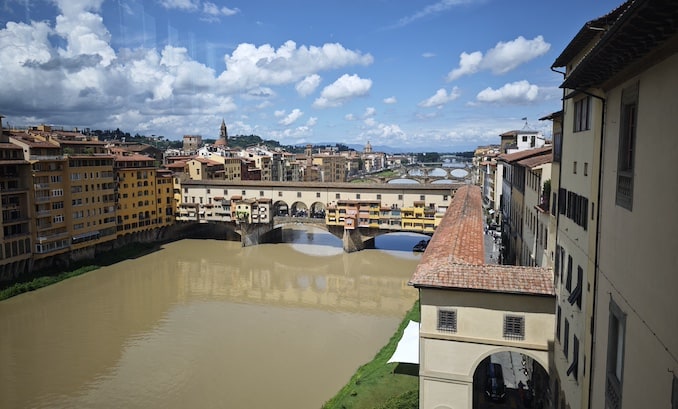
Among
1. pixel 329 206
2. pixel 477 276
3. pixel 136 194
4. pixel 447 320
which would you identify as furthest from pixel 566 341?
pixel 136 194

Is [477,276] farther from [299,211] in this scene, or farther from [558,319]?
[299,211]

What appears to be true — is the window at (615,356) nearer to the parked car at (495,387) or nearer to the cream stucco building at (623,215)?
the cream stucco building at (623,215)

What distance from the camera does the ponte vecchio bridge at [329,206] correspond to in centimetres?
3422

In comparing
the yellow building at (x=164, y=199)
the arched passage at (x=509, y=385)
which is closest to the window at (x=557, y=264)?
the arched passage at (x=509, y=385)

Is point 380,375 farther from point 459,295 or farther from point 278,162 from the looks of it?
point 278,162

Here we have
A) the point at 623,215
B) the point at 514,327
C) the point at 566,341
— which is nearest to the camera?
the point at 623,215

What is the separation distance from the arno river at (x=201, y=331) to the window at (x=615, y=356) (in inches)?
410

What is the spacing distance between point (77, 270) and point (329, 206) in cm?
1630

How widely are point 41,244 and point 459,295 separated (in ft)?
80.2

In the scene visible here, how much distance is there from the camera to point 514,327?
966cm

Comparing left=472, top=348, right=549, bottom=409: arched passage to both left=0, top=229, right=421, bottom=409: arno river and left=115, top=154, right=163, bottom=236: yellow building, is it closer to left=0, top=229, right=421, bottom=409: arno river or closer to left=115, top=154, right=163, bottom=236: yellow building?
left=0, top=229, right=421, bottom=409: arno river

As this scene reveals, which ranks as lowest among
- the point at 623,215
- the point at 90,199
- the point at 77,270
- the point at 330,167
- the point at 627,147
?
the point at 77,270

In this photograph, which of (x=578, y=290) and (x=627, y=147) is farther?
(x=578, y=290)

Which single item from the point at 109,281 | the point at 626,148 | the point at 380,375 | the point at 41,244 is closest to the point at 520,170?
the point at 380,375
